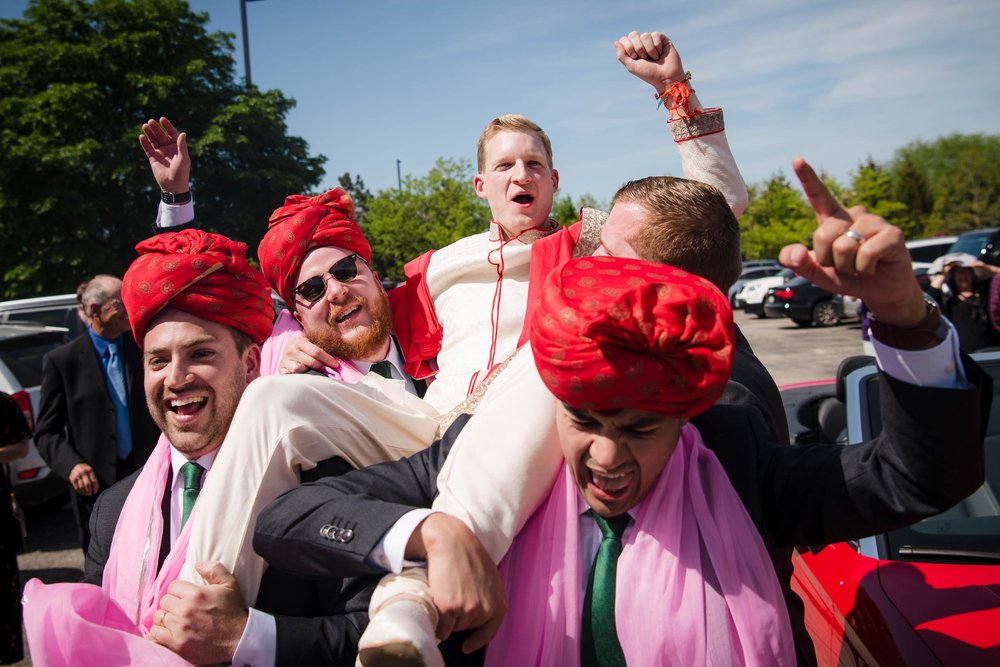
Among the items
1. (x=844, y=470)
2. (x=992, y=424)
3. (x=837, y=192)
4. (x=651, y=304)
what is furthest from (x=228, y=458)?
(x=837, y=192)

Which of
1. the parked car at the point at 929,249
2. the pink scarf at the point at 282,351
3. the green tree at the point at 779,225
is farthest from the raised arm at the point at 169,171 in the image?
the green tree at the point at 779,225

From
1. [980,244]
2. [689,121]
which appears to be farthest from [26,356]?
[980,244]

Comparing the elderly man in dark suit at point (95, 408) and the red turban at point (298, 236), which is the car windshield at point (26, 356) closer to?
the elderly man in dark suit at point (95, 408)

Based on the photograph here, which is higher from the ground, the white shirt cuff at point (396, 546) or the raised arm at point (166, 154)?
the raised arm at point (166, 154)

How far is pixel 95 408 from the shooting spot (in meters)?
4.52

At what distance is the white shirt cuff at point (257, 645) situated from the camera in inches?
60.3

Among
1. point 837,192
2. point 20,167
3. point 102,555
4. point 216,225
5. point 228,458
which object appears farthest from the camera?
point 837,192

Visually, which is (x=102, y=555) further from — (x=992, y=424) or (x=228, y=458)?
(x=992, y=424)

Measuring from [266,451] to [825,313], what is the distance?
20.7 m

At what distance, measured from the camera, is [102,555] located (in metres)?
2.18

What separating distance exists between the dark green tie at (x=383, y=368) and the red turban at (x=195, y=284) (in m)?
0.44

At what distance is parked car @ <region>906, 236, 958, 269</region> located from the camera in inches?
750

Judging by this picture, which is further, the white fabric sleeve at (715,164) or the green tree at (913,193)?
the green tree at (913,193)

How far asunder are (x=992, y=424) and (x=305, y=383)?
9.12ft
